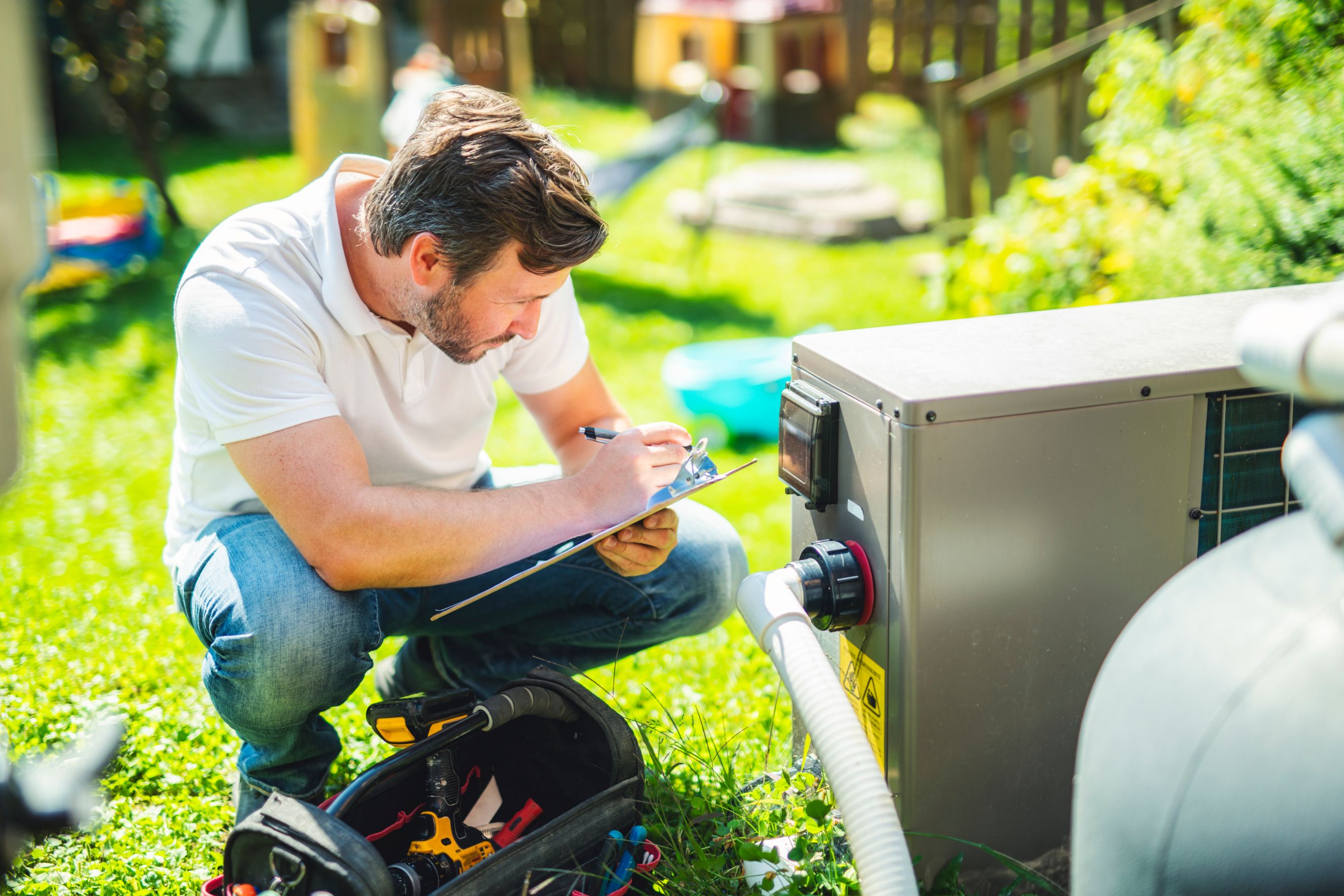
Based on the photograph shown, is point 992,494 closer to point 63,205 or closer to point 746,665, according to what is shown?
point 746,665

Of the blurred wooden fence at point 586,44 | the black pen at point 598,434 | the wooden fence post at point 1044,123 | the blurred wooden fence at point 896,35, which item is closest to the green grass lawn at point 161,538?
the black pen at point 598,434

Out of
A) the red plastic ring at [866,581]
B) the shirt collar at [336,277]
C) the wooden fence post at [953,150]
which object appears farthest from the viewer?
the wooden fence post at [953,150]

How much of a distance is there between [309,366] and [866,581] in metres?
0.88

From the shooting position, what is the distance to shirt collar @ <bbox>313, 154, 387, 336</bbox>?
175cm

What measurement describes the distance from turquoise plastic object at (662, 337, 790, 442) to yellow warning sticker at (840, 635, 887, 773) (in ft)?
6.68

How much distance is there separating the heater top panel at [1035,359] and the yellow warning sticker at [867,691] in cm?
37

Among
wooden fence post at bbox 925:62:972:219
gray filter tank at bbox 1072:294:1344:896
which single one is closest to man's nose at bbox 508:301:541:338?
gray filter tank at bbox 1072:294:1344:896

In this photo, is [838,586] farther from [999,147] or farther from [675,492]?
[999,147]

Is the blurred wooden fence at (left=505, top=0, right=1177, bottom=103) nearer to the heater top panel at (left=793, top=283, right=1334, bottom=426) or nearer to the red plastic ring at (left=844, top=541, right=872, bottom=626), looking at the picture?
the heater top panel at (left=793, top=283, right=1334, bottom=426)

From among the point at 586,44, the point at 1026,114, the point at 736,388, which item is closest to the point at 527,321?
the point at 736,388

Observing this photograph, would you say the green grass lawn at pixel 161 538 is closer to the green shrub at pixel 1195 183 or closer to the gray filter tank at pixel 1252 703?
the gray filter tank at pixel 1252 703

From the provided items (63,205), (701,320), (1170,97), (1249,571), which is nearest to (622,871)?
(1249,571)

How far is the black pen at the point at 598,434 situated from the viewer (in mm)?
1887

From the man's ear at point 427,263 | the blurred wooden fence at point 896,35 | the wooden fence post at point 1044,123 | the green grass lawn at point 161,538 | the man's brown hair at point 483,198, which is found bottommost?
the green grass lawn at point 161,538
